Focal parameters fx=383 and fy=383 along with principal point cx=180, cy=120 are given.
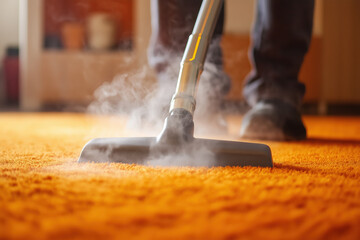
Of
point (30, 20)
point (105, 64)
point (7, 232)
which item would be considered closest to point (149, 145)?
point (7, 232)

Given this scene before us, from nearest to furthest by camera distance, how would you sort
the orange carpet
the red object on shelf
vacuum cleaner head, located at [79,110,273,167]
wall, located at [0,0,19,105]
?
the orange carpet → vacuum cleaner head, located at [79,110,273,167] → the red object on shelf → wall, located at [0,0,19,105]

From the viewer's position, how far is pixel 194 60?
0.62 metres

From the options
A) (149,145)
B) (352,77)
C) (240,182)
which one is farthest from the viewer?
(352,77)

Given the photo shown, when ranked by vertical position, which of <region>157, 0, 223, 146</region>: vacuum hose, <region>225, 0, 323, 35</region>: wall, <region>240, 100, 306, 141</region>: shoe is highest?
<region>225, 0, 323, 35</region>: wall

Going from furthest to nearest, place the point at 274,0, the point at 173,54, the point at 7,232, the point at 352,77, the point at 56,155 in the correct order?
the point at 352,77 < the point at 173,54 < the point at 274,0 < the point at 56,155 < the point at 7,232

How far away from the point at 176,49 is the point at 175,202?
76 centimetres

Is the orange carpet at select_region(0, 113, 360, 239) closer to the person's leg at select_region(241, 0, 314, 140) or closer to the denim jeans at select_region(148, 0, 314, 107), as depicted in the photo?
the person's leg at select_region(241, 0, 314, 140)

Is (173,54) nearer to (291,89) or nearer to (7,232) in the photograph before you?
(291,89)

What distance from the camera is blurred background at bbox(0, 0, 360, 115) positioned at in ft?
8.38

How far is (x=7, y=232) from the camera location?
10.5 inches

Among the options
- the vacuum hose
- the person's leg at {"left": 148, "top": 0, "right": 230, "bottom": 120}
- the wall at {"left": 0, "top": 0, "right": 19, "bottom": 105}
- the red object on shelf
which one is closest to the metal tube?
the vacuum hose

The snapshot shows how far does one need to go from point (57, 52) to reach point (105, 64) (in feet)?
1.07

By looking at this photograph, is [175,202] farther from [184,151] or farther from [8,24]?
[8,24]

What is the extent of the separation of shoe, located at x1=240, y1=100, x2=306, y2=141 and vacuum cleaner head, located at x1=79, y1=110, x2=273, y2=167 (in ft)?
1.28
